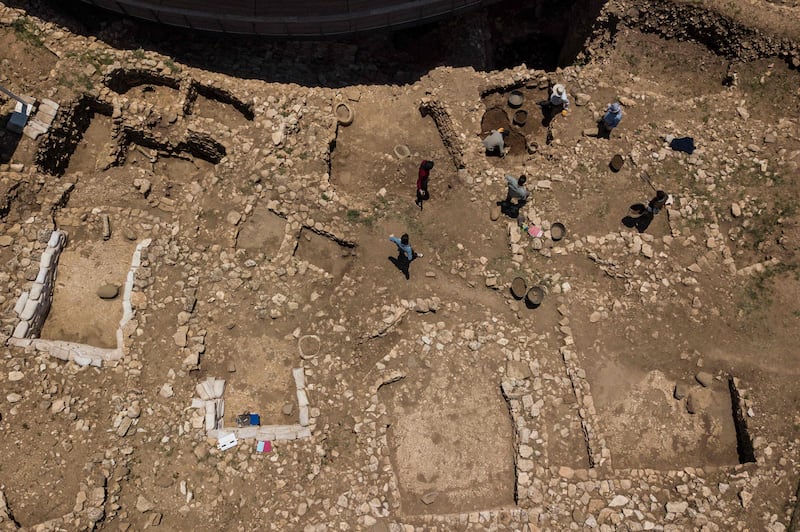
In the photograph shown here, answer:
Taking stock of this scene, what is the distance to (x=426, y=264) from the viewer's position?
1404 cm

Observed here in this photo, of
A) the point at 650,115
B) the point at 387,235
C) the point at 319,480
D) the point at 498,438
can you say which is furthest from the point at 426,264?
the point at 650,115

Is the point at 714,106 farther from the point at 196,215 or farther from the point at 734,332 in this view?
the point at 196,215

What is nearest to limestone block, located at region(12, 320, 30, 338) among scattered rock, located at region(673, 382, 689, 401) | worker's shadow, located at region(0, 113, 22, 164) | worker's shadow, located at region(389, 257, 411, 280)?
worker's shadow, located at region(0, 113, 22, 164)

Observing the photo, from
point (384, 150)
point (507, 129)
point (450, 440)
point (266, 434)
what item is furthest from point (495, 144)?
point (266, 434)

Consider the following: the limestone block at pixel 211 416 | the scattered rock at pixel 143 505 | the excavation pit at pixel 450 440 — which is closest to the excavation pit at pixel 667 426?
the excavation pit at pixel 450 440

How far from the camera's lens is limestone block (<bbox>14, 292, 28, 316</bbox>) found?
12536mm

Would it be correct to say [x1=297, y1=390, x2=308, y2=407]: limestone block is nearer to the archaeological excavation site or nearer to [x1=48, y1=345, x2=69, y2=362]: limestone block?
the archaeological excavation site

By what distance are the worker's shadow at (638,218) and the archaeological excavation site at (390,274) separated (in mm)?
71

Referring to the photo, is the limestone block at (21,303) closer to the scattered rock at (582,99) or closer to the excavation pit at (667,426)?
the excavation pit at (667,426)

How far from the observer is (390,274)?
1390 cm

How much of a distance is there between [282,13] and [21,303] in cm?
1232

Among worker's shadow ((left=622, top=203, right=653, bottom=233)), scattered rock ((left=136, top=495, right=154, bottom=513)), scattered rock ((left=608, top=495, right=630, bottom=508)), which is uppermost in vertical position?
worker's shadow ((left=622, top=203, right=653, bottom=233))

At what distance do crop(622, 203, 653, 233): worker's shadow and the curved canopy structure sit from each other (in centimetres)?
1010

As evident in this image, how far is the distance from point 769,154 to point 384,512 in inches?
640
